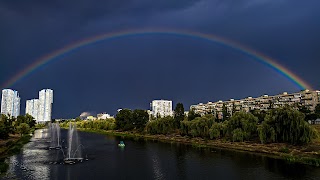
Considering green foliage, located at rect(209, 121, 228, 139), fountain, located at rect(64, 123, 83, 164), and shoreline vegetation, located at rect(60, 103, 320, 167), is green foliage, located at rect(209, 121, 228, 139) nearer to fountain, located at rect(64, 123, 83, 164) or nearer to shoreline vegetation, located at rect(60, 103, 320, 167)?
shoreline vegetation, located at rect(60, 103, 320, 167)

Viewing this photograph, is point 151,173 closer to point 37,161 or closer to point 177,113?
point 37,161

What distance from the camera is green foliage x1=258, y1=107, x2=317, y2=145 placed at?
38.6 metres

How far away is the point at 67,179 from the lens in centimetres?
2462

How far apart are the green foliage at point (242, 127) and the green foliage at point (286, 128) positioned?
401cm

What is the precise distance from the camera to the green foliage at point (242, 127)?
4756 centimetres

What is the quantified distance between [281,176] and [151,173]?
40.4 ft

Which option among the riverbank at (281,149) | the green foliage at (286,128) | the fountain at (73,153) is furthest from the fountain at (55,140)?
the green foliage at (286,128)

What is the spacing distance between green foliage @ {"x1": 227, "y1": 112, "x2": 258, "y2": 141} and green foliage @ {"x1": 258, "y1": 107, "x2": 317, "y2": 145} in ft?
13.2

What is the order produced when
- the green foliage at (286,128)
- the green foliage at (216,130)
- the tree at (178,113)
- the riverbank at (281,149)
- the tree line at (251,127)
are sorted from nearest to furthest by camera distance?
the riverbank at (281,149), the green foliage at (286,128), the tree line at (251,127), the green foliage at (216,130), the tree at (178,113)

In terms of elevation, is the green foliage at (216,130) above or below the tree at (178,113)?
below

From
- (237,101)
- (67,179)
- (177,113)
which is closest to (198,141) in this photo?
(177,113)

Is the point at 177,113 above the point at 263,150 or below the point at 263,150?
above

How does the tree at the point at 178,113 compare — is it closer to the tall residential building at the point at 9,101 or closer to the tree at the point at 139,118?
the tree at the point at 139,118

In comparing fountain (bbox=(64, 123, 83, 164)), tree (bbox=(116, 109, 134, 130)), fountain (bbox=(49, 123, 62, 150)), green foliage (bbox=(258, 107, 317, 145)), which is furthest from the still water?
tree (bbox=(116, 109, 134, 130))
